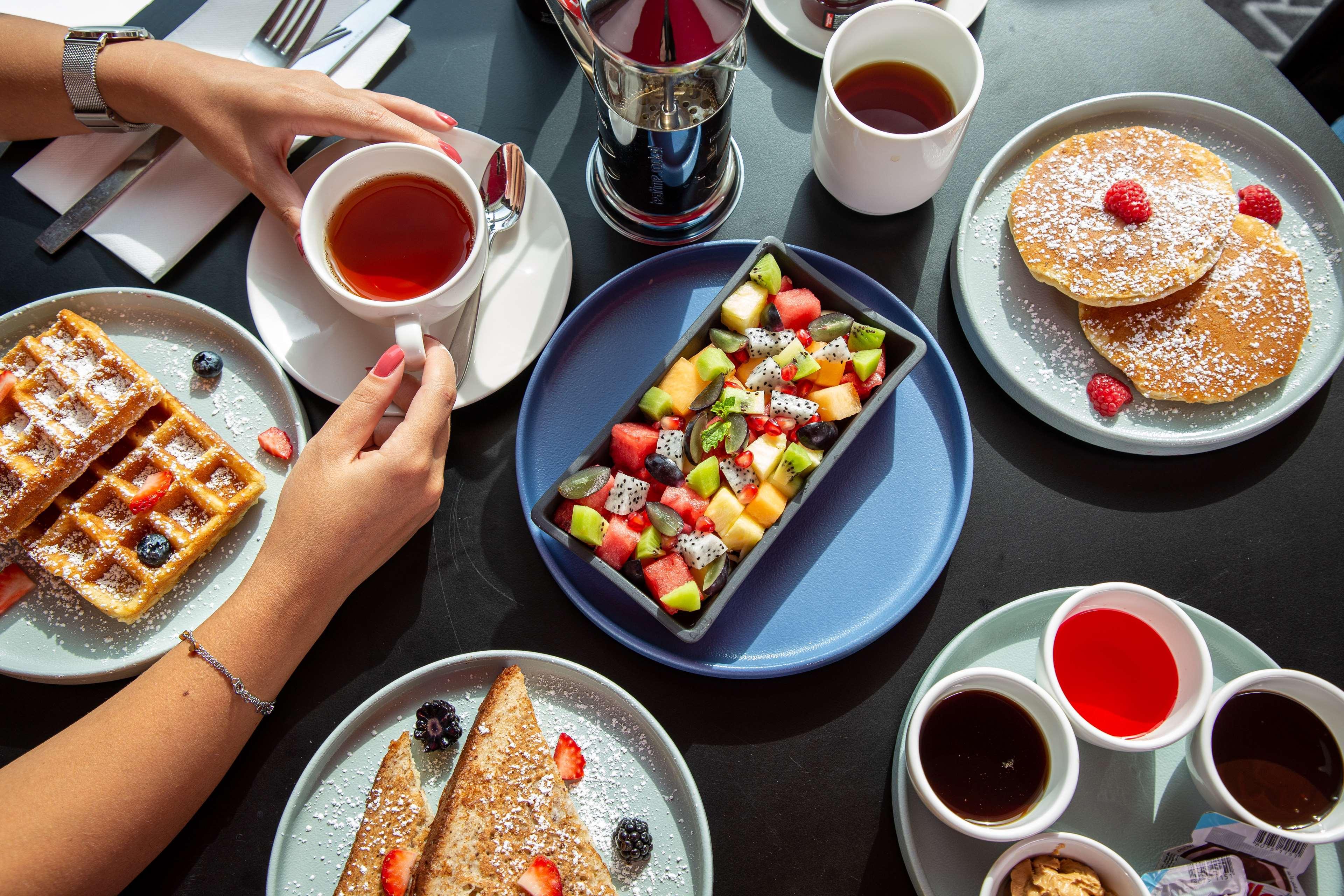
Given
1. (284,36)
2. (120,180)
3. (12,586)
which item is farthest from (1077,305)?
(12,586)

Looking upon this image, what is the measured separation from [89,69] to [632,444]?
1432 millimetres

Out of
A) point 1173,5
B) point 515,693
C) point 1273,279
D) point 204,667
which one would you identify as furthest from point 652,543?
point 1173,5

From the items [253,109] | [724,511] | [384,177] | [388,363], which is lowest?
[724,511]

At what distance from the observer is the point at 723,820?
1.58 m

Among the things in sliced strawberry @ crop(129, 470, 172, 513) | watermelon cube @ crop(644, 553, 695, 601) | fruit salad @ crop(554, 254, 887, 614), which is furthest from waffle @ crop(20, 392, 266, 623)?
watermelon cube @ crop(644, 553, 695, 601)

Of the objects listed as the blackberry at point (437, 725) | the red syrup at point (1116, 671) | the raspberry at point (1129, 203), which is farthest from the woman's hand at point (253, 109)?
the red syrup at point (1116, 671)

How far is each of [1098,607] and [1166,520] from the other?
0.35m

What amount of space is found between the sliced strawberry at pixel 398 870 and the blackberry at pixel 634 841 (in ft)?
1.28

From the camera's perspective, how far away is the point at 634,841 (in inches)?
57.3

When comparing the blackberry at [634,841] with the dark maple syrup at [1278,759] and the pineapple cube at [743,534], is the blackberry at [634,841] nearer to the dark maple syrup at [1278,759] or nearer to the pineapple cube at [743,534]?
the pineapple cube at [743,534]

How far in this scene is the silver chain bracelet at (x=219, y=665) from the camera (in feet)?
4.78

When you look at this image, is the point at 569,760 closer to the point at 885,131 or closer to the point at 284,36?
the point at 885,131

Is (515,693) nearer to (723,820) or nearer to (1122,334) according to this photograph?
(723,820)

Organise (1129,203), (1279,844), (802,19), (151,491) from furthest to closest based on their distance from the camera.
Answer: (802,19) → (1129,203) → (151,491) → (1279,844)
